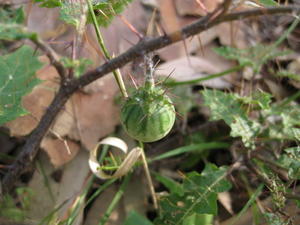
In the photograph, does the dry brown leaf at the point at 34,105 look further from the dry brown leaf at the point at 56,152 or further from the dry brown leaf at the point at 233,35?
the dry brown leaf at the point at 233,35

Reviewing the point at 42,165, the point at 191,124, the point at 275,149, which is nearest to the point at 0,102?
the point at 42,165

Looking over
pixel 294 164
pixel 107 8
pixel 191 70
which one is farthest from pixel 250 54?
pixel 107 8

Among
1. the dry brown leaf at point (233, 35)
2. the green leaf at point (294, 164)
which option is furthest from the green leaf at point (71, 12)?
the dry brown leaf at point (233, 35)

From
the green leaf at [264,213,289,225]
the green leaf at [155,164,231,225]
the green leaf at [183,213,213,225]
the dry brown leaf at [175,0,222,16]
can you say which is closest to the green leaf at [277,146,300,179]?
the green leaf at [264,213,289,225]

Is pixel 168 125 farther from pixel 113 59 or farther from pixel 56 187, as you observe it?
pixel 56 187

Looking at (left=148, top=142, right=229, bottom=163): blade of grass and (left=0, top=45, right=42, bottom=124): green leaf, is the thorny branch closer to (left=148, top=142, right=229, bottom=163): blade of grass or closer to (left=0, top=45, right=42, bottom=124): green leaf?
(left=0, top=45, right=42, bottom=124): green leaf

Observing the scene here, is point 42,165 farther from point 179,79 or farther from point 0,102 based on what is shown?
point 179,79
